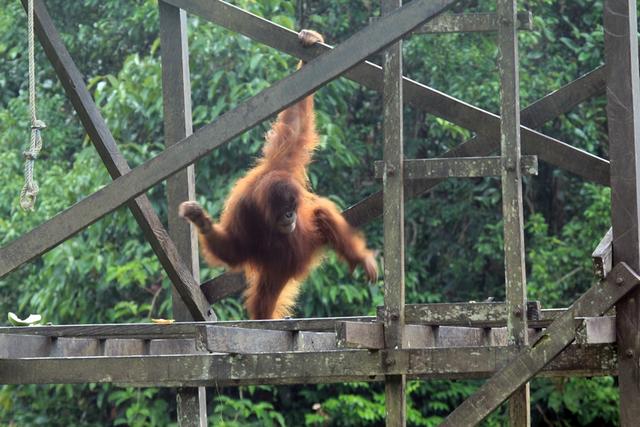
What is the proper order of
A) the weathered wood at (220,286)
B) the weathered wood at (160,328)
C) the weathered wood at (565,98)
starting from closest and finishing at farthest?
the weathered wood at (160,328) < the weathered wood at (565,98) < the weathered wood at (220,286)

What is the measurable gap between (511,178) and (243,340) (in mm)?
882

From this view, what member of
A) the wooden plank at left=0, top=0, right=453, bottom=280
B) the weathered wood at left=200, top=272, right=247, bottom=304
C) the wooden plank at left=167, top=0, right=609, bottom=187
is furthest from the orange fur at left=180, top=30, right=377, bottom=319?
the wooden plank at left=0, top=0, right=453, bottom=280

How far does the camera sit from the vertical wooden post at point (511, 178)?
11.8ft

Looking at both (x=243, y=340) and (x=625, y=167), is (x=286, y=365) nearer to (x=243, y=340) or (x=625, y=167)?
(x=243, y=340)

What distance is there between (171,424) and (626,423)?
16.0 feet

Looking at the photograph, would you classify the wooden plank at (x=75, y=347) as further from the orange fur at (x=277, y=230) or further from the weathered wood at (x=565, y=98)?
the weathered wood at (x=565, y=98)

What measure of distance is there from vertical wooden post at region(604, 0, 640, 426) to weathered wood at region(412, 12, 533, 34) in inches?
10.0

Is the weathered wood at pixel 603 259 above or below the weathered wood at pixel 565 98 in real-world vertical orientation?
below

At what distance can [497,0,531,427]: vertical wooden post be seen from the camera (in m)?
3.61

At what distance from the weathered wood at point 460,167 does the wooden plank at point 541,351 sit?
0.39 metres

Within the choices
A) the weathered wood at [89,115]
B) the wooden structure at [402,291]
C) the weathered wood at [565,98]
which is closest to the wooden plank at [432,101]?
the weathered wood at [565,98]

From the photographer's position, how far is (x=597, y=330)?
3699 mm

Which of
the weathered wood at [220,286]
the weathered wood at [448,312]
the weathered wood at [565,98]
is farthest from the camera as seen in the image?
the weathered wood at [220,286]

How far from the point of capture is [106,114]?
8.31 m
